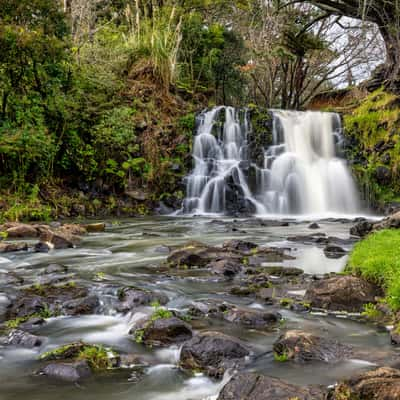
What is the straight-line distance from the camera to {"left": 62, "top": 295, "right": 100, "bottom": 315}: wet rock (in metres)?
4.89

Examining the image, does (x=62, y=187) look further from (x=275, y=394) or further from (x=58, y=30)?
(x=275, y=394)

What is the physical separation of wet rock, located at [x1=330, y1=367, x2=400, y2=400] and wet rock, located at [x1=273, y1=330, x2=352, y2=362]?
768 millimetres

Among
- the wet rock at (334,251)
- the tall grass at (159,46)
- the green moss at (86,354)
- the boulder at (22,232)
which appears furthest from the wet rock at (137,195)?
the green moss at (86,354)

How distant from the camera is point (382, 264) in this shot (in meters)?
5.40

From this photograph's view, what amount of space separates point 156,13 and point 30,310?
18.6 meters

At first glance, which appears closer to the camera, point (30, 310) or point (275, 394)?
point (275, 394)

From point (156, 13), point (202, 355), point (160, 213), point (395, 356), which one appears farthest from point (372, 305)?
point (156, 13)

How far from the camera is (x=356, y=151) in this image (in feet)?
57.6

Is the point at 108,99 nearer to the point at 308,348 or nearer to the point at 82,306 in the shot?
the point at 82,306

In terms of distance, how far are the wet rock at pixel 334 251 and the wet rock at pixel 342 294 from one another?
2319mm

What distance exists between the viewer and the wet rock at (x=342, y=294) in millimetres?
4859

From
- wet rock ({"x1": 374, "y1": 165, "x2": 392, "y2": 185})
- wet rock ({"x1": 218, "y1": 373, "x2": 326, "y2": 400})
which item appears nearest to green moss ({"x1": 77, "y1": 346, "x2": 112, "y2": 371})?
wet rock ({"x1": 218, "y1": 373, "x2": 326, "y2": 400})

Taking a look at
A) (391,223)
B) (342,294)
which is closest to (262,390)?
(342,294)

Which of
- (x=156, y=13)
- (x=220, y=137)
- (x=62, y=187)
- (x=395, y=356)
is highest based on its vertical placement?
(x=156, y=13)
